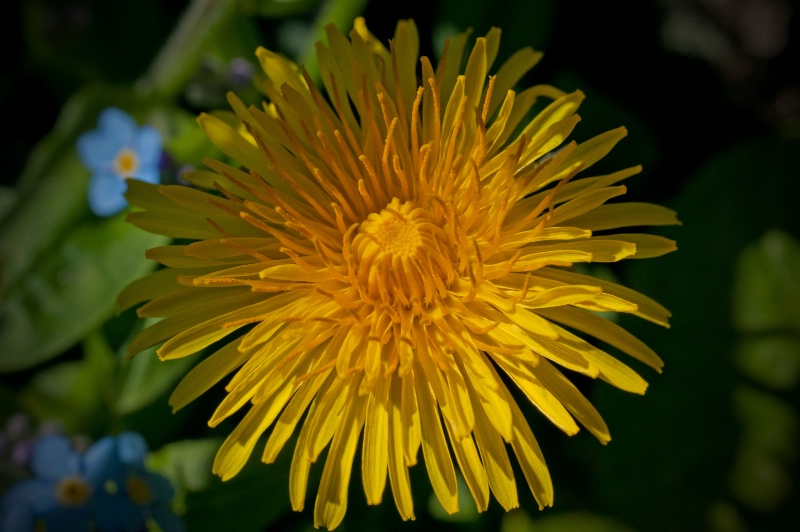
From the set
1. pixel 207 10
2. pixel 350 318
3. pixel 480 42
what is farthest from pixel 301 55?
pixel 350 318

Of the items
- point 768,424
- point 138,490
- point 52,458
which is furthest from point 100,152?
point 768,424

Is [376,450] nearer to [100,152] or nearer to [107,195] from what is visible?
[107,195]

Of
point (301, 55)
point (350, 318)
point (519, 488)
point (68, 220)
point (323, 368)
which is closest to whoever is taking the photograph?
point (323, 368)

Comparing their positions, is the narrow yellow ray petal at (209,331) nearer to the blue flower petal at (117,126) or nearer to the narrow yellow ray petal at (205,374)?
the narrow yellow ray petal at (205,374)

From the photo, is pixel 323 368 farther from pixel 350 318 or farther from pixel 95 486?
pixel 95 486

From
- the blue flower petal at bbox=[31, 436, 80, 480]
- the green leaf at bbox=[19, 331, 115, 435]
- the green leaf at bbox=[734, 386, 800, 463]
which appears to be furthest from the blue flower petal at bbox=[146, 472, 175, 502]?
the green leaf at bbox=[734, 386, 800, 463]

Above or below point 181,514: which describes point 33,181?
above

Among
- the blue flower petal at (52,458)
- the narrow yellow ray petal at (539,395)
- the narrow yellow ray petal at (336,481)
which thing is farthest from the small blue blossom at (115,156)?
the narrow yellow ray petal at (539,395)

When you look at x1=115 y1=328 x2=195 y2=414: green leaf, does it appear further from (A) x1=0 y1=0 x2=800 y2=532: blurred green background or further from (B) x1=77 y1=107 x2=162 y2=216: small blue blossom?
(B) x1=77 y1=107 x2=162 y2=216: small blue blossom
